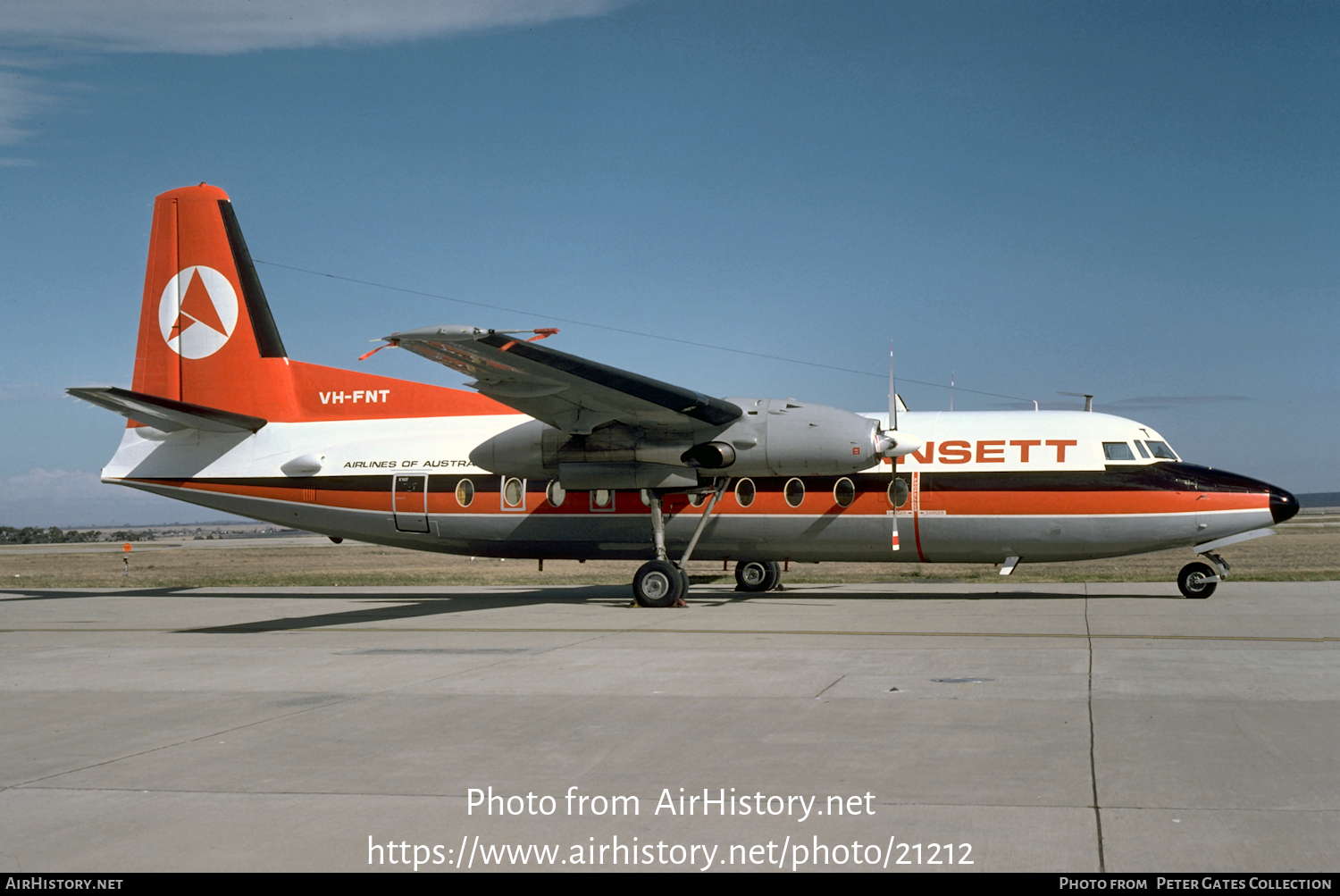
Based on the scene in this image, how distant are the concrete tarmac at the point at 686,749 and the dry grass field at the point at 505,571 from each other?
10118 mm

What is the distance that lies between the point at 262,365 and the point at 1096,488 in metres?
16.3

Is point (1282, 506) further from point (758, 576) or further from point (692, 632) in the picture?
point (692, 632)

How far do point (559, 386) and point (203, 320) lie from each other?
31.4ft

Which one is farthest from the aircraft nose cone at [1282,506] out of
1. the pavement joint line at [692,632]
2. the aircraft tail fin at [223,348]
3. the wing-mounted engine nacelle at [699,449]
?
the aircraft tail fin at [223,348]

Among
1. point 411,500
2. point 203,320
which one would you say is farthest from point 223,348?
point 411,500

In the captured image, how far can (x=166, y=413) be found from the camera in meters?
19.9

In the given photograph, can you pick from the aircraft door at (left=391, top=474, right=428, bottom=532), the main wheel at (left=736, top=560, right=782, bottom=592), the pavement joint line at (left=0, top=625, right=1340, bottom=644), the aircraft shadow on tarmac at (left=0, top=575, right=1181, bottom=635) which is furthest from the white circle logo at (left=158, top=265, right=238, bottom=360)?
the main wheel at (left=736, top=560, right=782, bottom=592)

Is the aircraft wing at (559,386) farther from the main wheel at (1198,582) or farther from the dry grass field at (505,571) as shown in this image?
the main wheel at (1198,582)

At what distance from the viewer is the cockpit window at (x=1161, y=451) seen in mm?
18042

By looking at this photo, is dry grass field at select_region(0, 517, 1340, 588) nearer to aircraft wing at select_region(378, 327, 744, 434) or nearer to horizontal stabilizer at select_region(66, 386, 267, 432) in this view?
horizontal stabilizer at select_region(66, 386, 267, 432)

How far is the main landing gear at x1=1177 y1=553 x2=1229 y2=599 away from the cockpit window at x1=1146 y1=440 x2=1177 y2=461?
5.72ft

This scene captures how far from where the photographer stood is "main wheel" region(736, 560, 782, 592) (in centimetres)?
2203

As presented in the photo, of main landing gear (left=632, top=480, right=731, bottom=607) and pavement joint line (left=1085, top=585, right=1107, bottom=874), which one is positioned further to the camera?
main landing gear (left=632, top=480, right=731, bottom=607)

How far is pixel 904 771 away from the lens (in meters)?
6.65
